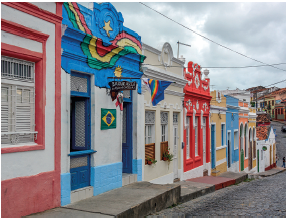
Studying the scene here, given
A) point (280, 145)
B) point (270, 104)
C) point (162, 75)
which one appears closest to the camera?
point (162, 75)

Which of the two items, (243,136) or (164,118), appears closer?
(164,118)

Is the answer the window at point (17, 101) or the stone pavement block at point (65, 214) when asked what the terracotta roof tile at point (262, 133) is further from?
the window at point (17, 101)

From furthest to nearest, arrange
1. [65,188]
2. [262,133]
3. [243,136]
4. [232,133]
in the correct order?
[262,133]
[243,136]
[232,133]
[65,188]

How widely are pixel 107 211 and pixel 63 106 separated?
2.30 meters

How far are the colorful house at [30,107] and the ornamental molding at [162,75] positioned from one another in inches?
163

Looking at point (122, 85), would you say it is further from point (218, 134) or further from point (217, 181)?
point (218, 134)

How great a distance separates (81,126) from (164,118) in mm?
4498

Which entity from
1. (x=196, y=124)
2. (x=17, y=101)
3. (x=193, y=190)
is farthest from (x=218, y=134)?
(x=17, y=101)

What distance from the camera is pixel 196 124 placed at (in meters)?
15.0

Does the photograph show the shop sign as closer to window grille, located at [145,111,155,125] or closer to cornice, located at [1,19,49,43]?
cornice, located at [1,19,49,43]

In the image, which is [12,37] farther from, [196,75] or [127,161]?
[196,75]

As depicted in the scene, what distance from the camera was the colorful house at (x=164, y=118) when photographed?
33.8 feet

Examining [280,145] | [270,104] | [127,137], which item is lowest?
[280,145]

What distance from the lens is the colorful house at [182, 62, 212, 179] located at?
539 inches
